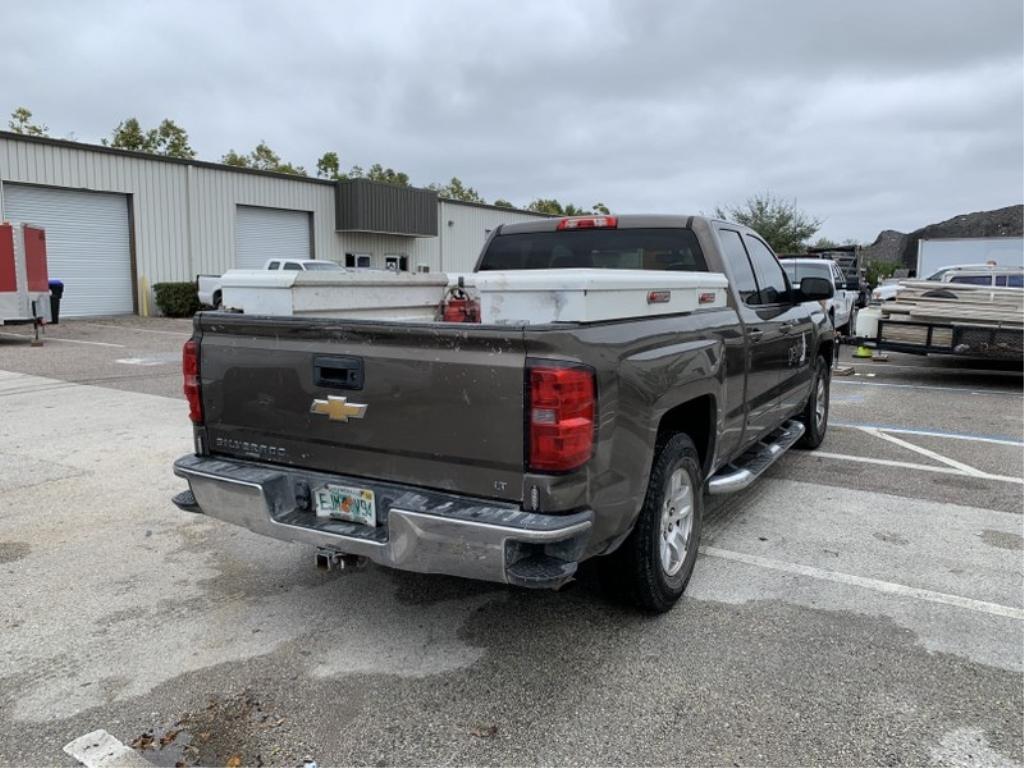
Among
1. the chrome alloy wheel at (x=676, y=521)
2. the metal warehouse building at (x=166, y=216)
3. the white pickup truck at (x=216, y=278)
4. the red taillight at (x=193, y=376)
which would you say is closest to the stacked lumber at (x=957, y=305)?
the chrome alloy wheel at (x=676, y=521)

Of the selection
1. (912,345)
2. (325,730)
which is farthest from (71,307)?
(325,730)

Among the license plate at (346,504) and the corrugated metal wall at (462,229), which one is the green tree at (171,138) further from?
the license plate at (346,504)

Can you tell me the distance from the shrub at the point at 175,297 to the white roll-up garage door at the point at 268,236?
316cm

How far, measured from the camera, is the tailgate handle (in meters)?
3.21

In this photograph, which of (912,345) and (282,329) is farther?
(912,345)

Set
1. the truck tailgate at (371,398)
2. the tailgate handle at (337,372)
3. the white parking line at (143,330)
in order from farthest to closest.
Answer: the white parking line at (143,330)
the tailgate handle at (337,372)
the truck tailgate at (371,398)

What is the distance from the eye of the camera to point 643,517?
11.4ft

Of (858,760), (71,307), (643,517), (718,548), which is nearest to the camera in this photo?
(858,760)

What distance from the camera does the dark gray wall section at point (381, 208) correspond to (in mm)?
30828

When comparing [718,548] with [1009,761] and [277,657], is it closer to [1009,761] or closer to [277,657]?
[1009,761]

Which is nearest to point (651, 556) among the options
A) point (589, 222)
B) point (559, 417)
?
point (559, 417)

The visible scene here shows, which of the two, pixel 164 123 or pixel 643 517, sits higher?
pixel 164 123

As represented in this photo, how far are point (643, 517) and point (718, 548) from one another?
1.44 meters

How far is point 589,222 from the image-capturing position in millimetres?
5102
